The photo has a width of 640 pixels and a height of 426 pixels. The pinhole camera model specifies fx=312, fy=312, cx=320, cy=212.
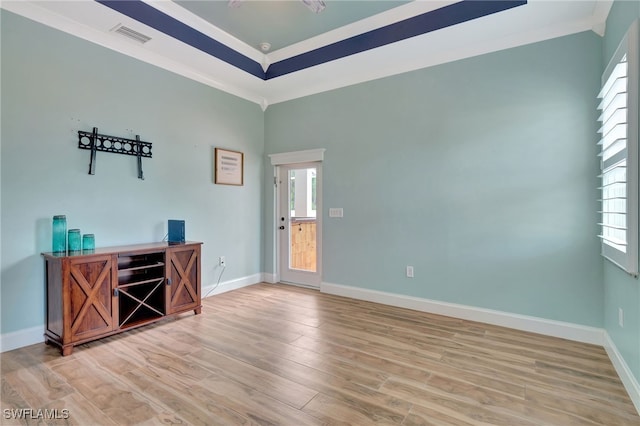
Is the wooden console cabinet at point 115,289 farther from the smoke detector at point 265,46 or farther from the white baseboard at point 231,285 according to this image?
the smoke detector at point 265,46

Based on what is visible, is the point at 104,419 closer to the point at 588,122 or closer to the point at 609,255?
the point at 609,255

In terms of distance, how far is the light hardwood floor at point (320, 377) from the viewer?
1.88 metres

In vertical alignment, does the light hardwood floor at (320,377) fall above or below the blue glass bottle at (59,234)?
below

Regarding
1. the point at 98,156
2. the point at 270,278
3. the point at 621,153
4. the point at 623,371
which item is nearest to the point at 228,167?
the point at 98,156

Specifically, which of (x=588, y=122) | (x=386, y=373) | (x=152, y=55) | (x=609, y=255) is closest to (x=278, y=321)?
(x=386, y=373)

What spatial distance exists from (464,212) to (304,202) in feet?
7.93

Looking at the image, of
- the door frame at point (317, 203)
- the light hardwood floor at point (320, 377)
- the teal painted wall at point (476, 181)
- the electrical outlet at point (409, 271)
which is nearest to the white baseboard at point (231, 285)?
the door frame at point (317, 203)

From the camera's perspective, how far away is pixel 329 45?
3891 millimetres

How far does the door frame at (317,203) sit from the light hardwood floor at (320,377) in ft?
4.79

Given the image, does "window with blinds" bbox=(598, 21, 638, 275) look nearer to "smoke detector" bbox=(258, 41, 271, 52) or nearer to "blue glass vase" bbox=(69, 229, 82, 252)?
"smoke detector" bbox=(258, 41, 271, 52)

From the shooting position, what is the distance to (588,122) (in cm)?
291

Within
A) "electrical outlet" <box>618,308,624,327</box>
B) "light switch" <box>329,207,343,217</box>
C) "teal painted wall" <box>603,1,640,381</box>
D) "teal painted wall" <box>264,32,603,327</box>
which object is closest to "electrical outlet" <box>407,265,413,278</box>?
"teal painted wall" <box>264,32,603,327</box>

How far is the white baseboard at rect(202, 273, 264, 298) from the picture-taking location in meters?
4.36

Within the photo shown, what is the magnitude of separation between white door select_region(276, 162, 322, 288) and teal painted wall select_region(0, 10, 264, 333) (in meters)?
0.80
